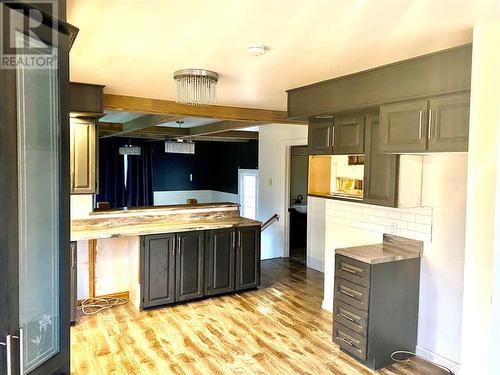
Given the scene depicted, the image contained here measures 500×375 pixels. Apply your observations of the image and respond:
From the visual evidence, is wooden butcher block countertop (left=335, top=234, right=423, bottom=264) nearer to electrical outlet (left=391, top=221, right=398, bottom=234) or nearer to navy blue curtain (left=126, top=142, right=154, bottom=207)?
electrical outlet (left=391, top=221, right=398, bottom=234)

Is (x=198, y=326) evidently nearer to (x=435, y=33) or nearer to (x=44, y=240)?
(x=44, y=240)

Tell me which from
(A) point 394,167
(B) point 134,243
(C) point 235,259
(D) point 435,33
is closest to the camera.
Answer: (D) point 435,33

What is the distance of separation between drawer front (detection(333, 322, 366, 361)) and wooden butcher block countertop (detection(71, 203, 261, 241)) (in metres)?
1.89

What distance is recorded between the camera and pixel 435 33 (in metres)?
2.06

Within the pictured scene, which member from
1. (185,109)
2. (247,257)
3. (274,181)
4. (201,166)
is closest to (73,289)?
(247,257)

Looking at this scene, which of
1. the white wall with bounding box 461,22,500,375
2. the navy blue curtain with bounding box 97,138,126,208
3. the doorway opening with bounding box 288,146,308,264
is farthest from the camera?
the navy blue curtain with bounding box 97,138,126,208

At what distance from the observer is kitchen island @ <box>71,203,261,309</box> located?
4355mm

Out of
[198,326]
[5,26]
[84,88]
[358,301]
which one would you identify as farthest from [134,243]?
[5,26]

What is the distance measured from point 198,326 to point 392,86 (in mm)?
2907

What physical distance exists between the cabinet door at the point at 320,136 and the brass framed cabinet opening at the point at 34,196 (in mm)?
2561

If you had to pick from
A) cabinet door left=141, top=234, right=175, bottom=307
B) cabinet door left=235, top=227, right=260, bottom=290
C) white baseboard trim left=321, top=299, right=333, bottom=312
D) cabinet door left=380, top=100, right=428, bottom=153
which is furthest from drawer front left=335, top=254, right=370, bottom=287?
cabinet door left=141, top=234, right=175, bottom=307

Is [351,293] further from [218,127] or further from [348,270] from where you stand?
[218,127]

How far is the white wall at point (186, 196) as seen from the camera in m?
9.96

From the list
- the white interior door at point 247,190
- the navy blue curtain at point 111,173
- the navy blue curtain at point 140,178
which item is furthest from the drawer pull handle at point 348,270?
the navy blue curtain at point 111,173
